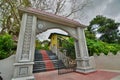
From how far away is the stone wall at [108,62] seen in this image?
6.69 meters

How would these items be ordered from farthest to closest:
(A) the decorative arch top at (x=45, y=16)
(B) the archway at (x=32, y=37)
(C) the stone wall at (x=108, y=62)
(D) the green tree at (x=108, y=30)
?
(D) the green tree at (x=108, y=30), (C) the stone wall at (x=108, y=62), (A) the decorative arch top at (x=45, y=16), (B) the archway at (x=32, y=37)

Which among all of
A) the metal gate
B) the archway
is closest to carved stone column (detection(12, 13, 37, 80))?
the archway

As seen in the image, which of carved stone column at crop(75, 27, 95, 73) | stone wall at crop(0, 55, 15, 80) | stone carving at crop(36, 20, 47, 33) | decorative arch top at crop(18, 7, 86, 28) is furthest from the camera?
carved stone column at crop(75, 27, 95, 73)

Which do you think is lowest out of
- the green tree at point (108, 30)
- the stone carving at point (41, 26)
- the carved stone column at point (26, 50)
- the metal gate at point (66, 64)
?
the metal gate at point (66, 64)

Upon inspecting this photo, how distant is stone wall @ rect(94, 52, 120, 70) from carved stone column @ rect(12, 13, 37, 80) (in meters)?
5.37

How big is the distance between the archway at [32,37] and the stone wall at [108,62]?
53.8 inches

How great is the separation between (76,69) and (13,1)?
1014 centimetres

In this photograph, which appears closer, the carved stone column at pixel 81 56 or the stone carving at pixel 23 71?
the stone carving at pixel 23 71

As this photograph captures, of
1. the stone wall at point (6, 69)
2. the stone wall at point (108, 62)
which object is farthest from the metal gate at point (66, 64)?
the stone wall at point (6, 69)

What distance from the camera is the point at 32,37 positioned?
15.2 feet

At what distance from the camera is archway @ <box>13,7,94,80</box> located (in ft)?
13.3

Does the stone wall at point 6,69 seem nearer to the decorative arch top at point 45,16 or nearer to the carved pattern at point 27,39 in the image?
the carved pattern at point 27,39

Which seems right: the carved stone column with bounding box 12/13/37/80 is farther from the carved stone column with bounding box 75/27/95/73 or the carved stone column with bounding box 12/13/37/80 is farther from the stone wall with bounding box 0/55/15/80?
the carved stone column with bounding box 75/27/95/73

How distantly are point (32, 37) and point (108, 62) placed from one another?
6.23 meters
